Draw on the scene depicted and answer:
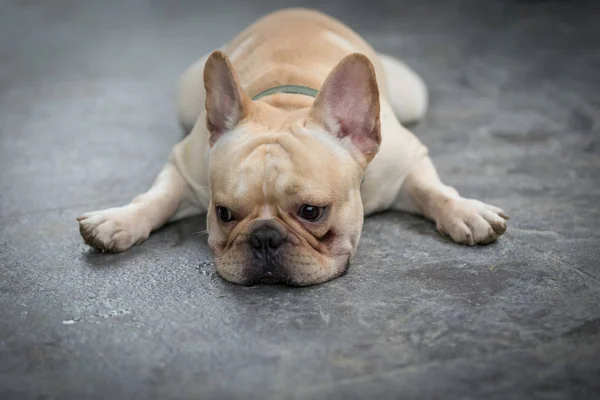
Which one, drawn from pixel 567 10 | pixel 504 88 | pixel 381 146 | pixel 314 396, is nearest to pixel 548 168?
pixel 381 146

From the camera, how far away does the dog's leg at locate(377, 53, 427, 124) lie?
14.9ft

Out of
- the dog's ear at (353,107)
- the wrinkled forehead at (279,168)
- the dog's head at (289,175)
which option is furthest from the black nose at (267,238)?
the dog's ear at (353,107)

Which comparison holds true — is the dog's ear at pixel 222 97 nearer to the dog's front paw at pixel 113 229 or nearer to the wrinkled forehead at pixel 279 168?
the wrinkled forehead at pixel 279 168

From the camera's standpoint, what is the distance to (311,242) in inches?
110

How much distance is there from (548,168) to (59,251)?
236cm

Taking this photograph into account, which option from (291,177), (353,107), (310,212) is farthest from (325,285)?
(353,107)

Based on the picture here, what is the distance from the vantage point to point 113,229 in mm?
3168

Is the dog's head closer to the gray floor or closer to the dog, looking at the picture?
the dog

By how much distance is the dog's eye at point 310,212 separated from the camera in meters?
2.77

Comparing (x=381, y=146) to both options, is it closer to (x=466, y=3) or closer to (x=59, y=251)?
(x=59, y=251)

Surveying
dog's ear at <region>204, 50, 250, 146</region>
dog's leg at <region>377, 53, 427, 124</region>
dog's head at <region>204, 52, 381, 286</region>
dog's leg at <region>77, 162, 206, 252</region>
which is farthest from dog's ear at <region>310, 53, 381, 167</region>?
dog's leg at <region>377, 53, 427, 124</region>

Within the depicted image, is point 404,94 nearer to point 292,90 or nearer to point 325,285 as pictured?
point 292,90

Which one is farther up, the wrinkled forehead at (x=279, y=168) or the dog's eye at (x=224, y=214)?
the wrinkled forehead at (x=279, y=168)

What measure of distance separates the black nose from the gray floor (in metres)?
0.18
